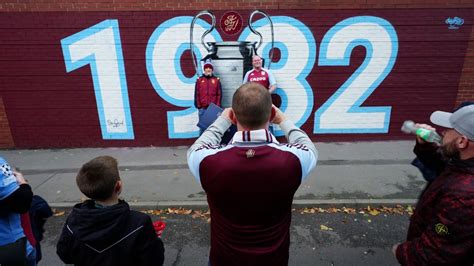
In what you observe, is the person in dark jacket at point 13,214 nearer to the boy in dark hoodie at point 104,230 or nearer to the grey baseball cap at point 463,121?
the boy in dark hoodie at point 104,230

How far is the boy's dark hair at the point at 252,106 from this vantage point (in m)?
1.63

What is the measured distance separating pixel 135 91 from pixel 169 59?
1123mm

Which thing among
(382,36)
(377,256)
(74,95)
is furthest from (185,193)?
(382,36)

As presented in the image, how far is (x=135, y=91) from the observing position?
741 centimetres

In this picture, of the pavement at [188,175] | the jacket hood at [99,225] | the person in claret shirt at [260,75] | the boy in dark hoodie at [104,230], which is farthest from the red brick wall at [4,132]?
the jacket hood at [99,225]

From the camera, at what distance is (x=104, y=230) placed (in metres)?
1.89

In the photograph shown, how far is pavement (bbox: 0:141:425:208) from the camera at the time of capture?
504 centimetres

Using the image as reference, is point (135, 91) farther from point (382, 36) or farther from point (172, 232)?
point (382, 36)

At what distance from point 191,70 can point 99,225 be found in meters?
5.80

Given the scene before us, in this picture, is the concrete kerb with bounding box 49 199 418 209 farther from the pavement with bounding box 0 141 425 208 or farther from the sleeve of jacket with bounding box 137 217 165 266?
the sleeve of jacket with bounding box 137 217 165 266

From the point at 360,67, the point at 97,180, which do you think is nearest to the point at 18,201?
the point at 97,180

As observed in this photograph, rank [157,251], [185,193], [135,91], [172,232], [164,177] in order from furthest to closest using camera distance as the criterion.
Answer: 1. [135,91]
2. [164,177]
3. [185,193]
4. [172,232]
5. [157,251]

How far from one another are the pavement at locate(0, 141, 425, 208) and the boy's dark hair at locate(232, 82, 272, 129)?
11.5 ft

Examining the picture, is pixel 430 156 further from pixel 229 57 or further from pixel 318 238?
pixel 229 57
